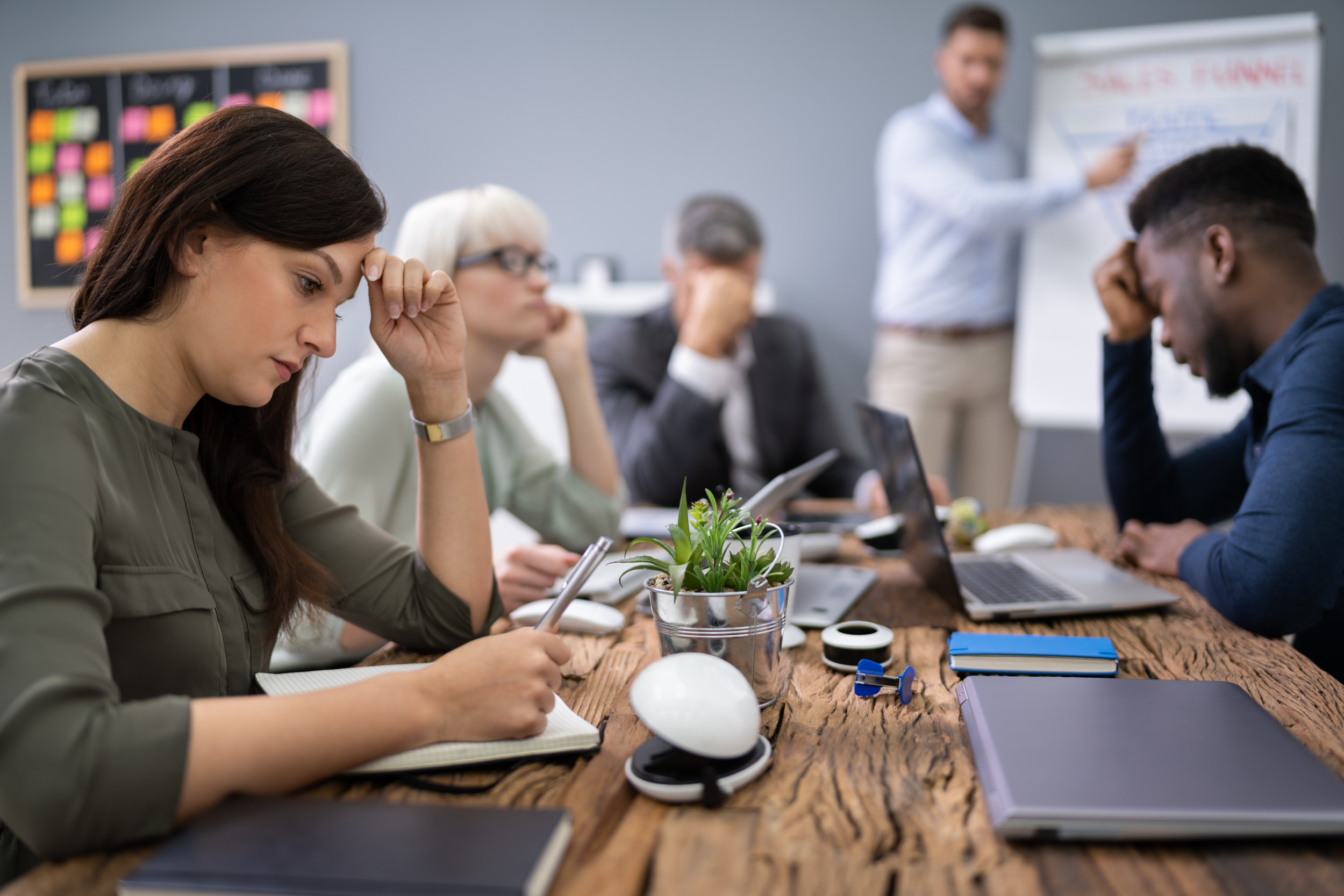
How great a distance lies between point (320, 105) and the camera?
3238mm

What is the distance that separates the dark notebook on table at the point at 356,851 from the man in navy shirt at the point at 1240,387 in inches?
33.3

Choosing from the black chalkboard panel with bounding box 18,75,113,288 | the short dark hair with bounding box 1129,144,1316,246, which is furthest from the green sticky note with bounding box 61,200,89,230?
the short dark hair with bounding box 1129,144,1316,246

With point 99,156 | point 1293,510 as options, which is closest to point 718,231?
point 1293,510

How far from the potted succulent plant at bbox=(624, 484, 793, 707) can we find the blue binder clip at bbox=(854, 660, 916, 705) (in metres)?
0.09

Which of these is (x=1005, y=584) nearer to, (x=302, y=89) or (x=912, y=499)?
(x=912, y=499)

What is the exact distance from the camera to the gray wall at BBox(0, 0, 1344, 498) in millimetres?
2932

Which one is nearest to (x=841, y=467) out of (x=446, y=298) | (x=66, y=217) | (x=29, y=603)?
(x=446, y=298)

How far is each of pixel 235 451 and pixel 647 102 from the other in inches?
99.4

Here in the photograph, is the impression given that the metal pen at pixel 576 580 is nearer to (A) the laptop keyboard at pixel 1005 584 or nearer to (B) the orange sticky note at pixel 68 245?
(A) the laptop keyboard at pixel 1005 584

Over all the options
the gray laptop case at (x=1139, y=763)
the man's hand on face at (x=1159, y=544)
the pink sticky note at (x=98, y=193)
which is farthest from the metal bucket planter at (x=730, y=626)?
the pink sticky note at (x=98, y=193)

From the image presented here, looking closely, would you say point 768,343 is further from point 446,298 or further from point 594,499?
point 446,298

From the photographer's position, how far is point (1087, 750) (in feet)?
2.00

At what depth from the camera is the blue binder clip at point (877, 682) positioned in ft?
2.54

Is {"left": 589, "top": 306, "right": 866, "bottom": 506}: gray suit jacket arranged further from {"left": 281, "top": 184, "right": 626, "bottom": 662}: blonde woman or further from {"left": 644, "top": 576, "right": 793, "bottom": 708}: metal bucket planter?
{"left": 644, "top": 576, "right": 793, "bottom": 708}: metal bucket planter
